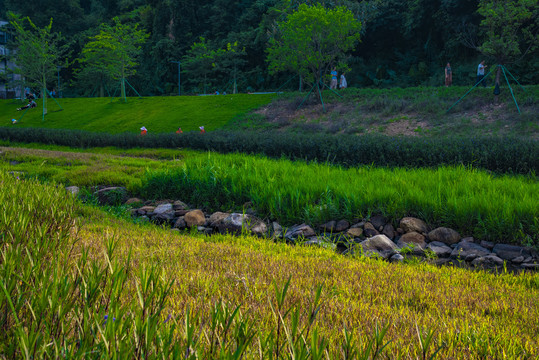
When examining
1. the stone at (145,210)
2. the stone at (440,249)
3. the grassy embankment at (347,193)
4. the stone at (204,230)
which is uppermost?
the grassy embankment at (347,193)

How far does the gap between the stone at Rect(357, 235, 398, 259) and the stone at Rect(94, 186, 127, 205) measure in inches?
194

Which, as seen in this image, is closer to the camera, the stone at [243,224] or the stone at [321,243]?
the stone at [321,243]

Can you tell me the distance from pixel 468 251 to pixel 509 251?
0.45 meters

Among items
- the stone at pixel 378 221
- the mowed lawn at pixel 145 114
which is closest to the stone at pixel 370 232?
the stone at pixel 378 221

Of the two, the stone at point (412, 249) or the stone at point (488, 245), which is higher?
the stone at point (488, 245)

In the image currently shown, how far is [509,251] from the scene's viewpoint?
4.65 meters

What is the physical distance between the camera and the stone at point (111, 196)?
7.62 metres

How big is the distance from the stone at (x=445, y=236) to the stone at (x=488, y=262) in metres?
0.50

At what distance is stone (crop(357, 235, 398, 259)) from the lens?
4.79 m

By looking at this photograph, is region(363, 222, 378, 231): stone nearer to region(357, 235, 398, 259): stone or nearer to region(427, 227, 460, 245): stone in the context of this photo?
region(357, 235, 398, 259): stone

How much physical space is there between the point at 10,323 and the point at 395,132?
17.6m

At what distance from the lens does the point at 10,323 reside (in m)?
1.55

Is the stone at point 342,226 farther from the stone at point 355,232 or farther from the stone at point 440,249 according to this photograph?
the stone at point 440,249

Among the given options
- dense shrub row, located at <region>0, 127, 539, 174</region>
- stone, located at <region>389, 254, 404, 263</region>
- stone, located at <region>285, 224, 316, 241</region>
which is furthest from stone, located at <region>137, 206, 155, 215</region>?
dense shrub row, located at <region>0, 127, 539, 174</region>
